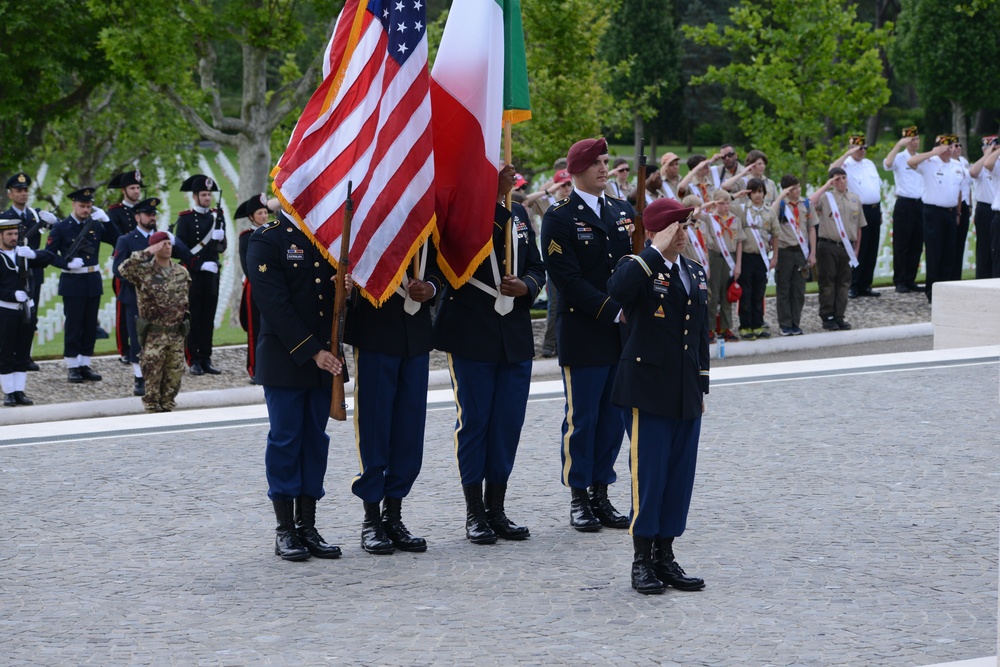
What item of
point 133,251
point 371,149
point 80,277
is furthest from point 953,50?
point 371,149

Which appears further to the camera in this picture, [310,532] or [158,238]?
[158,238]

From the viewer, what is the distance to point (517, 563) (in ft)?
22.9

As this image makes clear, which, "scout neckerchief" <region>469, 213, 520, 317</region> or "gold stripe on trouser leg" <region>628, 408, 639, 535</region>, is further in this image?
"scout neckerchief" <region>469, 213, 520, 317</region>

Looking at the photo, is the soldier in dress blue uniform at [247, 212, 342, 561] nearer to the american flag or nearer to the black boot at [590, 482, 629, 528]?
the american flag

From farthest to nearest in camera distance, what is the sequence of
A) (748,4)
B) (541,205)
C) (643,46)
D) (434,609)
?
(643,46) < (748,4) < (541,205) < (434,609)

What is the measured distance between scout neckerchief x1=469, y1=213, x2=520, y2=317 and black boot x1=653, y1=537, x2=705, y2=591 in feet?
5.15

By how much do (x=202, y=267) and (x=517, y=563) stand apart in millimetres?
8583

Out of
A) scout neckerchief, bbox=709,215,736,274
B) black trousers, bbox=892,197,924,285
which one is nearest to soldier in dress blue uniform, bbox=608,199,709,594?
scout neckerchief, bbox=709,215,736,274

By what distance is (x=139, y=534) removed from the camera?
24.6 ft

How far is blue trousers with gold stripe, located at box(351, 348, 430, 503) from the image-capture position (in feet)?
23.9

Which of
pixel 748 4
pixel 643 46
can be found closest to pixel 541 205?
pixel 748 4

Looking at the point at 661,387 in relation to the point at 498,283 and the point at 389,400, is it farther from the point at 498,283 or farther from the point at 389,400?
the point at 389,400

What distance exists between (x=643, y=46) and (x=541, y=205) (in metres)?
33.7

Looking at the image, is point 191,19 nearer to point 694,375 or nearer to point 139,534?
point 139,534
